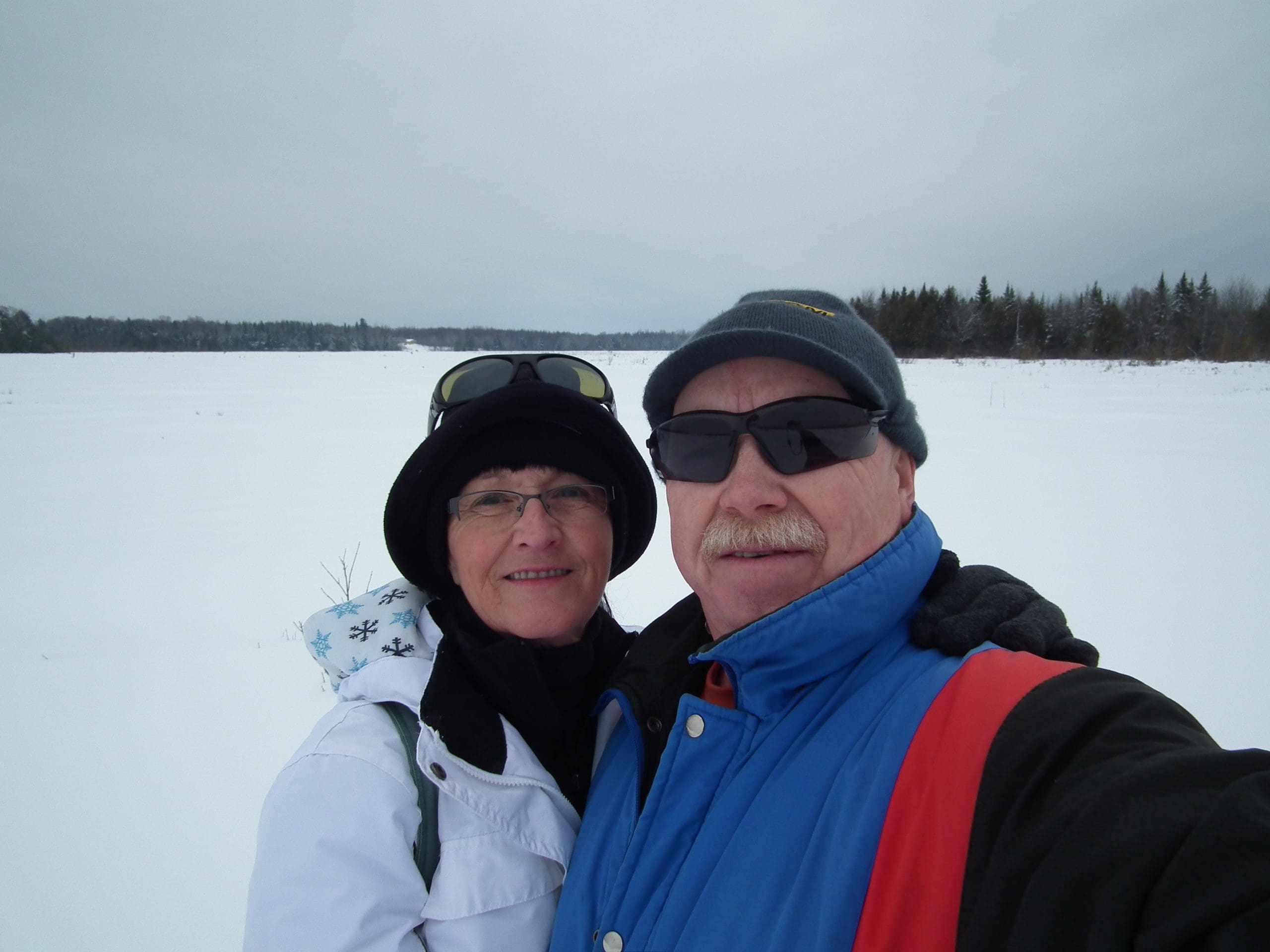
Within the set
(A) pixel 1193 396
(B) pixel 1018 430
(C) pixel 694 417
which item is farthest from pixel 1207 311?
(C) pixel 694 417

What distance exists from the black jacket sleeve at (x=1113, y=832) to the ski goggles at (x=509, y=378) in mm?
1376

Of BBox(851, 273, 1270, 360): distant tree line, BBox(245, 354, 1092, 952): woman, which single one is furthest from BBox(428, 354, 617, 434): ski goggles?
BBox(851, 273, 1270, 360): distant tree line

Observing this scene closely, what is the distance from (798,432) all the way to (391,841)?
4.28 feet

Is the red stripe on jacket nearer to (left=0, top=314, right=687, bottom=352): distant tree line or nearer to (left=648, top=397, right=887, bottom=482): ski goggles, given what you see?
(left=648, top=397, right=887, bottom=482): ski goggles

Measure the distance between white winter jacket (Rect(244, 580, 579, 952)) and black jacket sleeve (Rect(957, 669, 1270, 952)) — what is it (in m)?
0.93

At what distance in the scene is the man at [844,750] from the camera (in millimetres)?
738

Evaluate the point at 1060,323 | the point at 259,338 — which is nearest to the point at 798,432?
the point at 1060,323

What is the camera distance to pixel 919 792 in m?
0.97

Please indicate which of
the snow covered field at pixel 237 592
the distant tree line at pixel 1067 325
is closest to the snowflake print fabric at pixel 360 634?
the snow covered field at pixel 237 592

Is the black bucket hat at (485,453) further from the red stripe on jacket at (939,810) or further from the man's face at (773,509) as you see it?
the red stripe on jacket at (939,810)

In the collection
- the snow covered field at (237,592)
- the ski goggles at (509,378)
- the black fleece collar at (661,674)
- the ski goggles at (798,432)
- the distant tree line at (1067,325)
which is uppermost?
the distant tree line at (1067,325)

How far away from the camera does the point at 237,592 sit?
5242 mm

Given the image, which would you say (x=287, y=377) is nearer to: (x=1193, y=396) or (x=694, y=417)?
(x=694, y=417)

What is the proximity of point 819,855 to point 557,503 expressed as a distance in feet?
3.80
